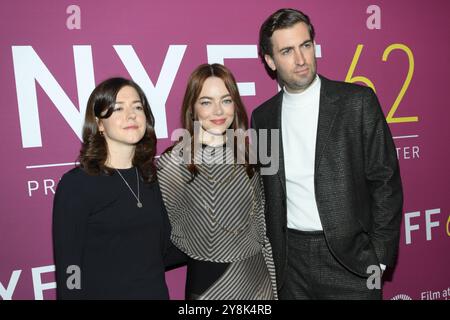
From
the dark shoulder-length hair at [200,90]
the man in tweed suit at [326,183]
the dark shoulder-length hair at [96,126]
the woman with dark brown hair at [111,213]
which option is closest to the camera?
the woman with dark brown hair at [111,213]

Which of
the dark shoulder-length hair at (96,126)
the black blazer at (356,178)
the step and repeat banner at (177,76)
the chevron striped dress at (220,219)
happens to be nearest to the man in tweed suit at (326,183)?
the black blazer at (356,178)

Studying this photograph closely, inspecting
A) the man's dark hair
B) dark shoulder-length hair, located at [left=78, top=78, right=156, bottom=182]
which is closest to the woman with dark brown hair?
dark shoulder-length hair, located at [left=78, top=78, right=156, bottom=182]

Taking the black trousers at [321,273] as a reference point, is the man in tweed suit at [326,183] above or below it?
above

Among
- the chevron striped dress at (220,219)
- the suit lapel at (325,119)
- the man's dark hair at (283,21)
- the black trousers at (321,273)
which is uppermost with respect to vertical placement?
the man's dark hair at (283,21)

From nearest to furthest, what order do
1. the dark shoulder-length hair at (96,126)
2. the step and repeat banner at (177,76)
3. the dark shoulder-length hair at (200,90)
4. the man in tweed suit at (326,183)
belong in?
1. the dark shoulder-length hair at (96,126)
2. the man in tweed suit at (326,183)
3. the dark shoulder-length hair at (200,90)
4. the step and repeat banner at (177,76)

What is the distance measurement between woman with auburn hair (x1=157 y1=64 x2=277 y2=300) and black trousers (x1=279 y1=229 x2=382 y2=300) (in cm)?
16

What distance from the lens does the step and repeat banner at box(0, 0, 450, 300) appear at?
7.61ft

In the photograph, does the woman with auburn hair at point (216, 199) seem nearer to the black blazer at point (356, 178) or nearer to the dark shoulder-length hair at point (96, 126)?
the dark shoulder-length hair at point (96, 126)

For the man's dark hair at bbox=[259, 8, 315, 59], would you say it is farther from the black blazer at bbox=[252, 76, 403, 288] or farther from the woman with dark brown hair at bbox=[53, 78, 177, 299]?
the woman with dark brown hair at bbox=[53, 78, 177, 299]

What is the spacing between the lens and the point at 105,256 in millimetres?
1923

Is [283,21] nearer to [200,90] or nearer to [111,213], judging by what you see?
[200,90]

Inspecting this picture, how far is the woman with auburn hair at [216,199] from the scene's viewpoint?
6.79 feet
